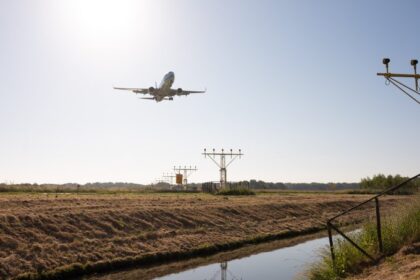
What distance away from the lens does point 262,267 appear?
25922mm

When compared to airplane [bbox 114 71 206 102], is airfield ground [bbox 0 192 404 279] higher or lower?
lower

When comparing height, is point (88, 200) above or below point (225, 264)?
above

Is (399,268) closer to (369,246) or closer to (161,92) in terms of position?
(369,246)

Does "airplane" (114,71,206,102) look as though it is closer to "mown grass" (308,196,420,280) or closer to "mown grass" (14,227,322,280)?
"mown grass" (14,227,322,280)

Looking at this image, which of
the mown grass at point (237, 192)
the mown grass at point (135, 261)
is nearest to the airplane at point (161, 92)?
the mown grass at point (237, 192)

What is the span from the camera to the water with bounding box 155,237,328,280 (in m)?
23.7

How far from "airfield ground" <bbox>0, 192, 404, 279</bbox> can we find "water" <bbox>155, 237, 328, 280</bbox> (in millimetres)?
3203

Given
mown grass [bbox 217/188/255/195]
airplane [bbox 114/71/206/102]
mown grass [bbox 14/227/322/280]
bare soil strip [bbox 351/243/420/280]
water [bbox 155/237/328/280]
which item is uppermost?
airplane [bbox 114/71/206/102]

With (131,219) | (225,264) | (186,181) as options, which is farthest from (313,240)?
(186,181)

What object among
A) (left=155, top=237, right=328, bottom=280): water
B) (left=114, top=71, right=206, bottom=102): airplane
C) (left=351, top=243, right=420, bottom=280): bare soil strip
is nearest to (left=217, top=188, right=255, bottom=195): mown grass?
(left=114, top=71, right=206, bottom=102): airplane

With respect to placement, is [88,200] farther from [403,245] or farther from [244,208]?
[403,245]

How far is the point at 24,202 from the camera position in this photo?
33031 mm

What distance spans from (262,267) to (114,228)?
31.3ft

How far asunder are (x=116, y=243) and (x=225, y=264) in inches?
245
